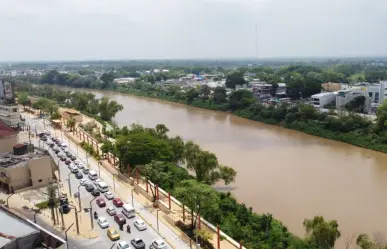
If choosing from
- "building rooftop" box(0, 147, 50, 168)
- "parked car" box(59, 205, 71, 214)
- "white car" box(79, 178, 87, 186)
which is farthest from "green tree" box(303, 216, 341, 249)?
"building rooftop" box(0, 147, 50, 168)

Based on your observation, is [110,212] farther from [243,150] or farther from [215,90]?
[215,90]

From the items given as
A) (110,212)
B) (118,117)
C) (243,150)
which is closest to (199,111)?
(118,117)

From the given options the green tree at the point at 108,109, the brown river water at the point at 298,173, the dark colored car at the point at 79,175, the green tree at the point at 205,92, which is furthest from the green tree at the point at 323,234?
the green tree at the point at 205,92

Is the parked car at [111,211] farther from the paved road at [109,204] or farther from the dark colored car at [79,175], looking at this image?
the dark colored car at [79,175]

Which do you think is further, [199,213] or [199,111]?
[199,111]

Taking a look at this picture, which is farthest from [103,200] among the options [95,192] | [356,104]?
[356,104]

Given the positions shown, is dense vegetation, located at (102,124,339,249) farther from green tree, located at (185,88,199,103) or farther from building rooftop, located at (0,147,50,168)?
green tree, located at (185,88,199,103)
